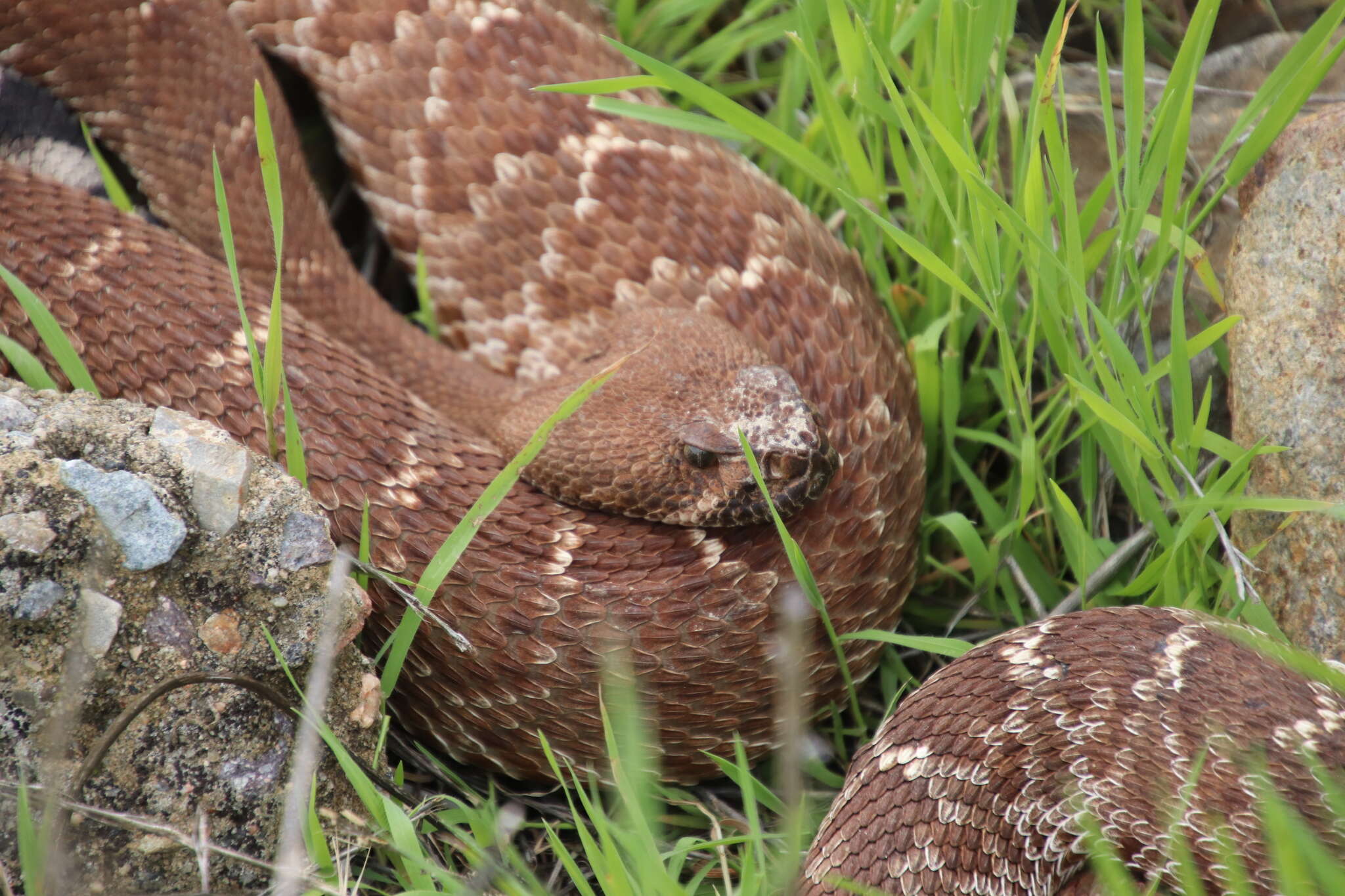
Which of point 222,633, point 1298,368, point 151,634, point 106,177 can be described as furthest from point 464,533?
point 1298,368

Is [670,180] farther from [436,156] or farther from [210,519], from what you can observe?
[210,519]

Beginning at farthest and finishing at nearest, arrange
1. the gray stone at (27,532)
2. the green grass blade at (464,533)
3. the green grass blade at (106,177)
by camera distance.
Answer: the green grass blade at (106,177) < the green grass blade at (464,533) < the gray stone at (27,532)

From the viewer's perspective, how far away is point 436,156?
3559 millimetres

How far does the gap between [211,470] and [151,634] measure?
33 centimetres

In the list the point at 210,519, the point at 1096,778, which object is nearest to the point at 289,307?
the point at 210,519

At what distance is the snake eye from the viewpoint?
8.83 feet

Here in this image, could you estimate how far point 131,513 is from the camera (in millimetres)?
2111

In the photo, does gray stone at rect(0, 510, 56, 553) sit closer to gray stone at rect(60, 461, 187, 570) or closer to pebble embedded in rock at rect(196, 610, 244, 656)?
gray stone at rect(60, 461, 187, 570)

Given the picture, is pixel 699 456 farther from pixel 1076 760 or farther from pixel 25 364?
pixel 25 364

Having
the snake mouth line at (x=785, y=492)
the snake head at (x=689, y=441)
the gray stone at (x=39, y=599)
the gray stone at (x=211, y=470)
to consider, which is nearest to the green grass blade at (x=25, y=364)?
the gray stone at (x=211, y=470)

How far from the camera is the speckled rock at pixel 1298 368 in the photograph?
255 centimetres

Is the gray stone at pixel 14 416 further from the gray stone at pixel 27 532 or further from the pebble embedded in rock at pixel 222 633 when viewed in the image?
the pebble embedded in rock at pixel 222 633

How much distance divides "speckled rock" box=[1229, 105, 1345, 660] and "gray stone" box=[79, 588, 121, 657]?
7.98 feet

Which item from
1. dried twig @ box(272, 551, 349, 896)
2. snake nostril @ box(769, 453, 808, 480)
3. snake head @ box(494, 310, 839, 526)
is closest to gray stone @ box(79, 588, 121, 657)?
dried twig @ box(272, 551, 349, 896)
